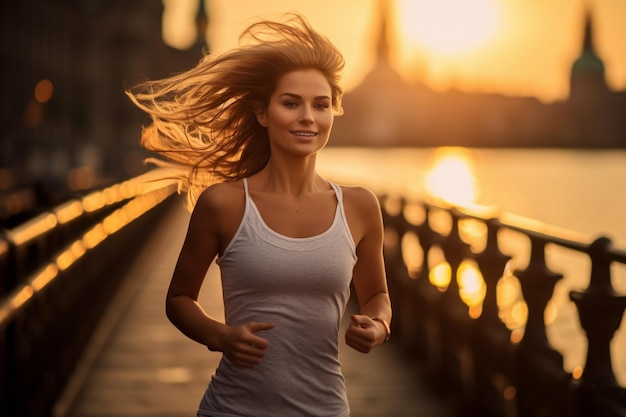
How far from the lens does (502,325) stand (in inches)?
299

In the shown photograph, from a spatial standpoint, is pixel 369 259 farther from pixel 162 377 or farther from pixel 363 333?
pixel 162 377

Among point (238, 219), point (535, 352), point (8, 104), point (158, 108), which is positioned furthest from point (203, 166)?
point (8, 104)

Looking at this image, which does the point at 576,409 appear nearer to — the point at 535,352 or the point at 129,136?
the point at 535,352

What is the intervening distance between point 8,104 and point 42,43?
13367 millimetres

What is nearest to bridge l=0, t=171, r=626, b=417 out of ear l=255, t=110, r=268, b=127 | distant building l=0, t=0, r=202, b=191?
ear l=255, t=110, r=268, b=127

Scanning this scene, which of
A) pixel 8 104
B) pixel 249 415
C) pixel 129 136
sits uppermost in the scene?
pixel 249 415

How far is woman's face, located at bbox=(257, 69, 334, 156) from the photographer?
3210 mm

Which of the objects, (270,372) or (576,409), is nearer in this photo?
(270,372)

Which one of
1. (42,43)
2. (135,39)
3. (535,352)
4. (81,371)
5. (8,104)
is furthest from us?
(135,39)

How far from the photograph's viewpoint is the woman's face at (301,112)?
126 inches

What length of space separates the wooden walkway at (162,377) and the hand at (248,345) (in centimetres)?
480

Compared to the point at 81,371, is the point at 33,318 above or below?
above

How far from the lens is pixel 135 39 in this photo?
10844 centimetres

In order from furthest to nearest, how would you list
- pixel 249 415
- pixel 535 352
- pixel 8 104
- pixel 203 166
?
pixel 8 104, pixel 535 352, pixel 203 166, pixel 249 415
